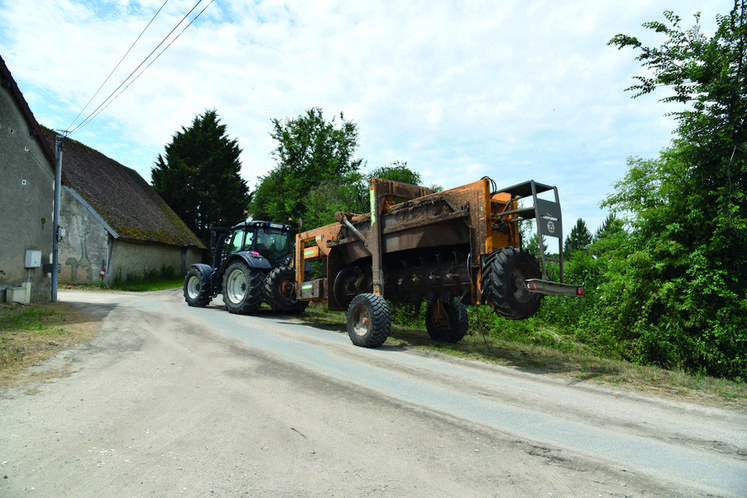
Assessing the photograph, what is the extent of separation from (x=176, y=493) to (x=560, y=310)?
991cm

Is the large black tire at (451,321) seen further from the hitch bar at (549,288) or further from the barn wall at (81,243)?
the barn wall at (81,243)

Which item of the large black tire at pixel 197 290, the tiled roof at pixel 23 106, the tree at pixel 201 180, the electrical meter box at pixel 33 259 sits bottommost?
the large black tire at pixel 197 290

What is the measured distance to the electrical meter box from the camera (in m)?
12.8

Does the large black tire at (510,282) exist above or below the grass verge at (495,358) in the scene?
above

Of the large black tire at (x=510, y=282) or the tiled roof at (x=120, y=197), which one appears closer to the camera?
the large black tire at (x=510, y=282)

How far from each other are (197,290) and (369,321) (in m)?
8.46

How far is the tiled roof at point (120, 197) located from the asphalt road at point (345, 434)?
20071 millimetres

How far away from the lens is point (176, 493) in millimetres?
2604

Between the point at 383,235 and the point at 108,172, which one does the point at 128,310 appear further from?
the point at 108,172

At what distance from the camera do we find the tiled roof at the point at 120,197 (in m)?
23.3

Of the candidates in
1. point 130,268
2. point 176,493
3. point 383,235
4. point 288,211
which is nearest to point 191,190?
point 288,211

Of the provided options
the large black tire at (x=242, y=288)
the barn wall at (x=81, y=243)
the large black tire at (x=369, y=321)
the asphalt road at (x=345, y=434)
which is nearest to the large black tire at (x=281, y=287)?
the large black tire at (x=242, y=288)

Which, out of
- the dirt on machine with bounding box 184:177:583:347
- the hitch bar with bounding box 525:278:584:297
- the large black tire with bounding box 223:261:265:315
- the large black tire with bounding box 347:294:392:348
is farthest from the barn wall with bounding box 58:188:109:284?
the hitch bar with bounding box 525:278:584:297

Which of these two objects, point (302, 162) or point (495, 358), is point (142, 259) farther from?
point (495, 358)
